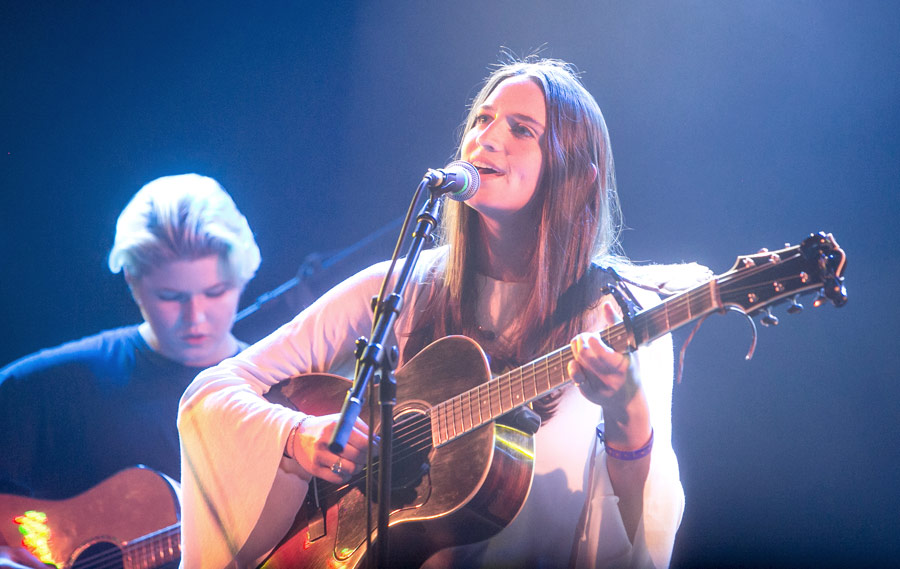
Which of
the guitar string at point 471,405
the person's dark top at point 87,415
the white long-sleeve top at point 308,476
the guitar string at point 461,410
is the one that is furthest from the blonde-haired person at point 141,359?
the guitar string at point 471,405

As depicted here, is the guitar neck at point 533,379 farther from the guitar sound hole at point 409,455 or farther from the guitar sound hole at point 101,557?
the guitar sound hole at point 101,557

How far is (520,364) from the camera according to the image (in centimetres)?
214

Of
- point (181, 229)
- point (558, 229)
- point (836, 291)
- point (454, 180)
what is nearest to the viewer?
point (836, 291)

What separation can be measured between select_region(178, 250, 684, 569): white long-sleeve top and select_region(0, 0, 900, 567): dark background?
60cm

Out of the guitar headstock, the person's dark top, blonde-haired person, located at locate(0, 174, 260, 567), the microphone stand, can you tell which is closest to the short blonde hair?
blonde-haired person, located at locate(0, 174, 260, 567)

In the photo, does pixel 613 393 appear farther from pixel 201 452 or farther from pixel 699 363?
pixel 201 452

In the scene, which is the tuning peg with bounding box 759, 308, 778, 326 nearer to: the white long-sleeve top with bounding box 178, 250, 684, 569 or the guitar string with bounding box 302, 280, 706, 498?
the guitar string with bounding box 302, 280, 706, 498

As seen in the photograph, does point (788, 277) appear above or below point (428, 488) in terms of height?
above

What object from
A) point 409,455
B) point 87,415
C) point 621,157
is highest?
point 621,157

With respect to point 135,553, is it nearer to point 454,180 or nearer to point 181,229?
point 181,229

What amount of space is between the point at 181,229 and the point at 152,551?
1.37 m

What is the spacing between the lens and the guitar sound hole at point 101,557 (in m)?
2.74

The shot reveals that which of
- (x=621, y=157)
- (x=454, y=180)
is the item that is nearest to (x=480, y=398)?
(x=454, y=180)

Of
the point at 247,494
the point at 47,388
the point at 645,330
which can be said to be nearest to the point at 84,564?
the point at 47,388
